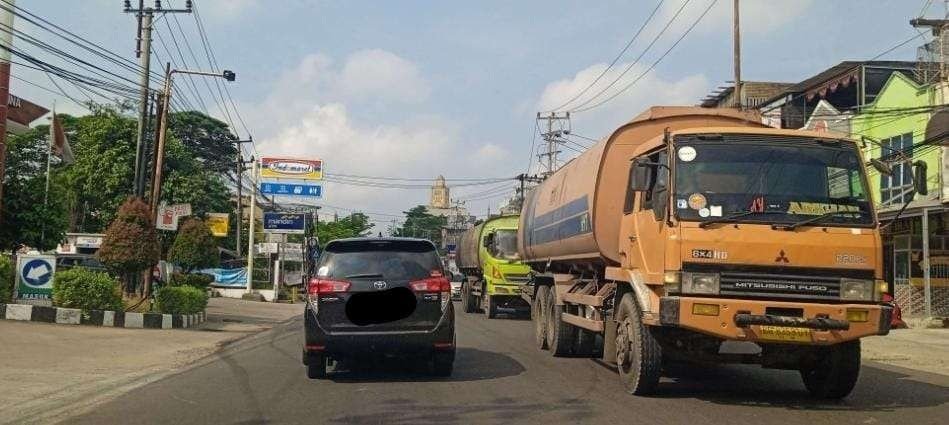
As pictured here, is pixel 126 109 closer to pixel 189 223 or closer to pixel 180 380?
pixel 189 223

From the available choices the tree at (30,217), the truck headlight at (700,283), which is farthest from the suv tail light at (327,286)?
the tree at (30,217)

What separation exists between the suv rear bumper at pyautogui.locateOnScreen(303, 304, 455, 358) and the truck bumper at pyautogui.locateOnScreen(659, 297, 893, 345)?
304 centimetres

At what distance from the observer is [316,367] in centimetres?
1033

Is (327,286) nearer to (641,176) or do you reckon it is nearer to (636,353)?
(636,353)

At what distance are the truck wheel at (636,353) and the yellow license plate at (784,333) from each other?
1.20m

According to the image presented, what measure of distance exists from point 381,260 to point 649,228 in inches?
131

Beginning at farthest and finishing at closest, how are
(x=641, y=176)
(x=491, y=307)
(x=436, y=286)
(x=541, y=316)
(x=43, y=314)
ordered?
(x=491, y=307) → (x=43, y=314) → (x=541, y=316) → (x=436, y=286) → (x=641, y=176)

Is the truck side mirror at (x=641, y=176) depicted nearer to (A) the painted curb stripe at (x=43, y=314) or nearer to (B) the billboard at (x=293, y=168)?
(A) the painted curb stripe at (x=43, y=314)

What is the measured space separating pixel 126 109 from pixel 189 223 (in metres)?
11.4

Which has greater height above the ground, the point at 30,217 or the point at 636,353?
the point at 30,217

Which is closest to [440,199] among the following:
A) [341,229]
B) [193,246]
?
[341,229]

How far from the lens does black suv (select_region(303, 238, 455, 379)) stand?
9.88m

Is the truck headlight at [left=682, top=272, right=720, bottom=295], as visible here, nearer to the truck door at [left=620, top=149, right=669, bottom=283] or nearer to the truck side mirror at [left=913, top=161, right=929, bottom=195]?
the truck door at [left=620, top=149, right=669, bottom=283]

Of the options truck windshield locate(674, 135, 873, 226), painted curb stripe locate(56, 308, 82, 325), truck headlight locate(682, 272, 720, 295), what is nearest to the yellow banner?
painted curb stripe locate(56, 308, 82, 325)
